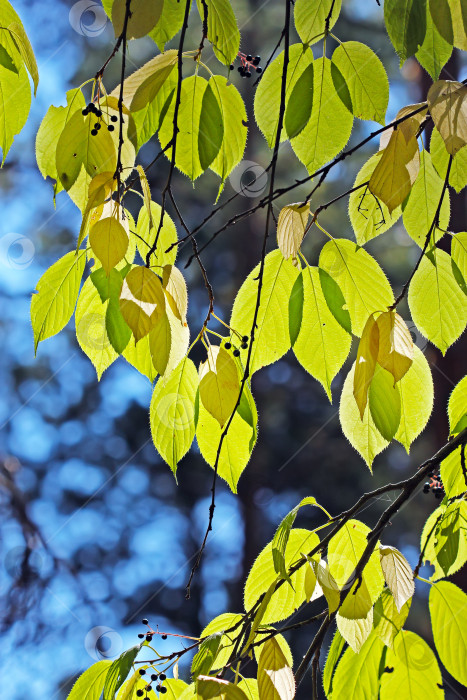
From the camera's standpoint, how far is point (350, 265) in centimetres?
62

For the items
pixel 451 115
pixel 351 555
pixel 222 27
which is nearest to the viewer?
pixel 451 115

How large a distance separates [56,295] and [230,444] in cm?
20

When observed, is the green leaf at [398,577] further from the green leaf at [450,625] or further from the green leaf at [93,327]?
the green leaf at [93,327]

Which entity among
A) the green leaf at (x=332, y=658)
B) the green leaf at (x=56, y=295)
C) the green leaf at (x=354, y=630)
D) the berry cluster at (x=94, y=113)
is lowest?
the green leaf at (x=332, y=658)

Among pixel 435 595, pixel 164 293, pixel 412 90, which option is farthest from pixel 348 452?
pixel 164 293

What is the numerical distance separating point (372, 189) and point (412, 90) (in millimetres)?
3796

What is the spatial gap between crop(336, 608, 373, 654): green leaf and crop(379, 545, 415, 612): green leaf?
0.03 metres

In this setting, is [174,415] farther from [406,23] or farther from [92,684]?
[406,23]

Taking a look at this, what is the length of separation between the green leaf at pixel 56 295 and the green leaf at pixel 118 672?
270mm

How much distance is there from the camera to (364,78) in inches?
24.1

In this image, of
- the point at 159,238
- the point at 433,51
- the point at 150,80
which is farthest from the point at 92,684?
the point at 433,51

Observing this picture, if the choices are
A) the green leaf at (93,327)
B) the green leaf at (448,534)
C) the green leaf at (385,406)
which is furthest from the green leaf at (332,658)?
the green leaf at (93,327)

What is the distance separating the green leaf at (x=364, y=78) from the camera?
2.00 feet

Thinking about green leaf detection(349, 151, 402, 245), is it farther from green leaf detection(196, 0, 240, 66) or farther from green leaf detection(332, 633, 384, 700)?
green leaf detection(332, 633, 384, 700)
